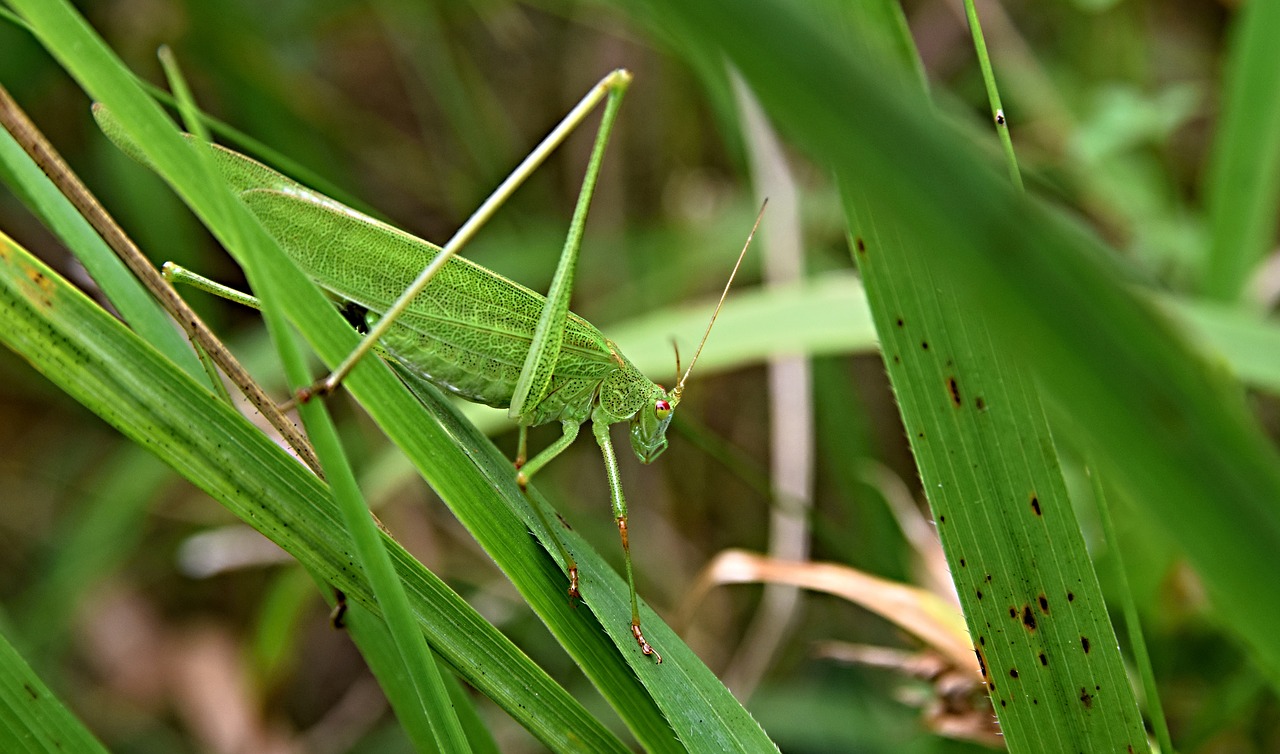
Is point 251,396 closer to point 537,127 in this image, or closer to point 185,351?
point 185,351

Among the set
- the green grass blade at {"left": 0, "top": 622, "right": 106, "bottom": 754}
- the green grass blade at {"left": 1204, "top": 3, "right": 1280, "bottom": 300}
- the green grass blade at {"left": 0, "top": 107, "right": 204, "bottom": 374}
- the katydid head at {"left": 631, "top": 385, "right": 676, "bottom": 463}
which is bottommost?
the green grass blade at {"left": 0, "top": 622, "right": 106, "bottom": 754}

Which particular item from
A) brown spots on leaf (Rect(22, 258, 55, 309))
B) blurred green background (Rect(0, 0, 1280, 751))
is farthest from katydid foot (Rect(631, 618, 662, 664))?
blurred green background (Rect(0, 0, 1280, 751))

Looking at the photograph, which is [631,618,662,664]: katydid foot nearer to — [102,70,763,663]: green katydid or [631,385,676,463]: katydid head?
[102,70,763,663]: green katydid

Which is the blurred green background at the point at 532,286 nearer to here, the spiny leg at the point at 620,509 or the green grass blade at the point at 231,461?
the spiny leg at the point at 620,509

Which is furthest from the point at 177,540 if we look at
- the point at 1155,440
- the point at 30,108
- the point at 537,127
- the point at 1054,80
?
the point at 1054,80

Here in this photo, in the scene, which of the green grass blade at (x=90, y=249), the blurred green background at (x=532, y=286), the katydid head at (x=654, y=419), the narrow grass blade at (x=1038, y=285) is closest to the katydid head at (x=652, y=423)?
the katydid head at (x=654, y=419)

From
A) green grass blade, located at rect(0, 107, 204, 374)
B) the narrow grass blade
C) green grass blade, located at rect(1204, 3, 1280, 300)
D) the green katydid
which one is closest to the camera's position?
the narrow grass blade

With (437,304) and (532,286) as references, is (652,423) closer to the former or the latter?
(437,304)
